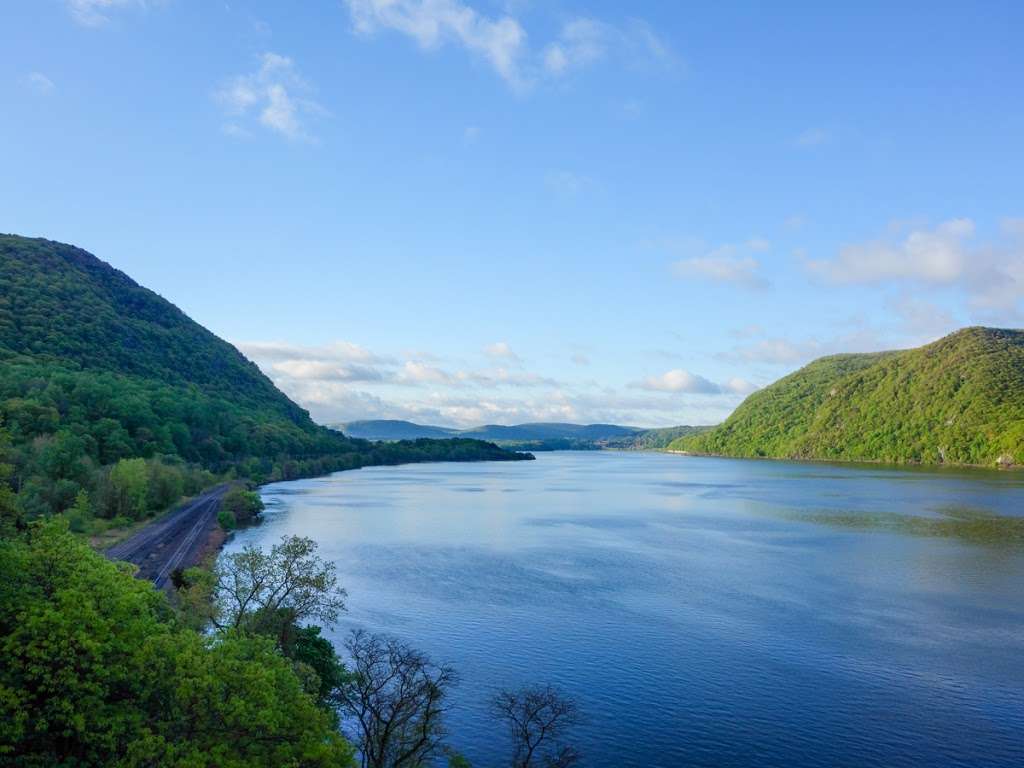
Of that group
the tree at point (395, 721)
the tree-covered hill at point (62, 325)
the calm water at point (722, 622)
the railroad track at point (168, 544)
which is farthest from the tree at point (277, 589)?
the tree-covered hill at point (62, 325)

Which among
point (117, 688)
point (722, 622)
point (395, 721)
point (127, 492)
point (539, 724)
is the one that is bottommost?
point (539, 724)

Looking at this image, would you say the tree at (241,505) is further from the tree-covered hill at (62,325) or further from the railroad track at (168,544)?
the tree-covered hill at (62,325)

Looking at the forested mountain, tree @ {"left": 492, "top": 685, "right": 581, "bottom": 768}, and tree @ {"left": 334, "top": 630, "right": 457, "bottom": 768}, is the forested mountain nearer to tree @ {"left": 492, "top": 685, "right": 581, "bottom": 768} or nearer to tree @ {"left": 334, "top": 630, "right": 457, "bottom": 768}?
tree @ {"left": 334, "top": 630, "right": 457, "bottom": 768}

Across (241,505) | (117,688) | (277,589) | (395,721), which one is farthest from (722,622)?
(241,505)

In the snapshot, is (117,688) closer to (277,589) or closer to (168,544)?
(277,589)

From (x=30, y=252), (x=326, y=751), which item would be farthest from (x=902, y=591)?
(x=30, y=252)

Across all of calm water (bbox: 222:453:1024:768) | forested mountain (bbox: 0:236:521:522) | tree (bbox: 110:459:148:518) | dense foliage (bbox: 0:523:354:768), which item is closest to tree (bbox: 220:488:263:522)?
calm water (bbox: 222:453:1024:768)
